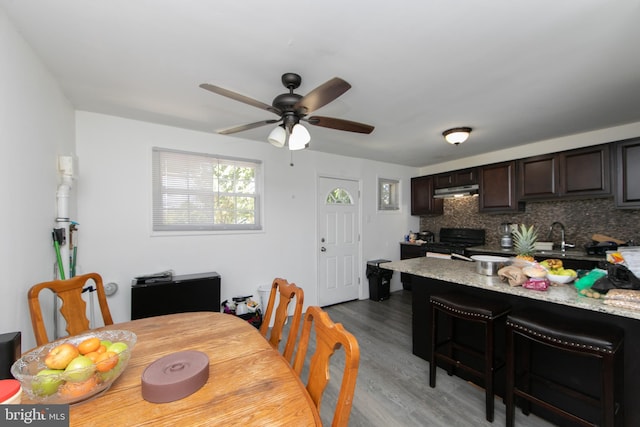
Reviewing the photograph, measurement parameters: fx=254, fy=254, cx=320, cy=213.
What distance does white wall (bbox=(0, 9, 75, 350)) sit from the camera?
1.32 metres

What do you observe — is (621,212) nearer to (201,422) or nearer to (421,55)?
(421,55)

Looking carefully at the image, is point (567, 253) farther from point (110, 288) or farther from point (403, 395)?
point (110, 288)

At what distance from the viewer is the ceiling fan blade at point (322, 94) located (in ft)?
4.34

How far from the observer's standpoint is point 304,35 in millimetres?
1457

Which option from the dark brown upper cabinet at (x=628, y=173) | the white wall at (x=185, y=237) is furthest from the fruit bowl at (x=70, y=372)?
the dark brown upper cabinet at (x=628, y=173)

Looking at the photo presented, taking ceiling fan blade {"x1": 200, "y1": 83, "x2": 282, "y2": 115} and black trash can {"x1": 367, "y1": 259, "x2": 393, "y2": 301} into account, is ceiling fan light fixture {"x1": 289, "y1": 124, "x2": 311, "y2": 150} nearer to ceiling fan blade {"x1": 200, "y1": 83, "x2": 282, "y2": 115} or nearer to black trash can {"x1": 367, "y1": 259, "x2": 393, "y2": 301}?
ceiling fan blade {"x1": 200, "y1": 83, "x2": 282, "y2": 115}

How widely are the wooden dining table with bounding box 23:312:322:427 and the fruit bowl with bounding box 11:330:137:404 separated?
55mm

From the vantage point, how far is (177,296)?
8.54ft

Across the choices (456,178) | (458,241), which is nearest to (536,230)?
(458,241)

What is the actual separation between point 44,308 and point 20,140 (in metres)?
1.16

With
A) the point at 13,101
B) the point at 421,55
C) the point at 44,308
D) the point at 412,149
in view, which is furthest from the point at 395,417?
the point at 412,149

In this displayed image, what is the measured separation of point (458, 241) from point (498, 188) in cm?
113

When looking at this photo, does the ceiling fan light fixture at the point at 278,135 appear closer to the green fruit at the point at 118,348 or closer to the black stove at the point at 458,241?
the green fruit at the point at 118,348

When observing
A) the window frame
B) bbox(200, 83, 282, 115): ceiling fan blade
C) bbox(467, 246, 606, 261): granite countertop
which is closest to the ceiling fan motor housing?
bbox(200, 83, 282, 115): ceiling fan blade
